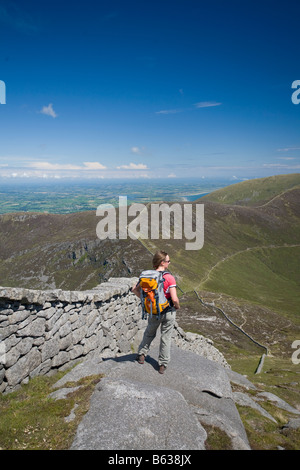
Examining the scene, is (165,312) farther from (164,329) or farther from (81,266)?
(81,266)

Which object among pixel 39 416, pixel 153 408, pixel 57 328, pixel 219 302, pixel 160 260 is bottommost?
pixel 219 302

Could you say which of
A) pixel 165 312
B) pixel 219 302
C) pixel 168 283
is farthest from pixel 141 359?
pixel 219 302

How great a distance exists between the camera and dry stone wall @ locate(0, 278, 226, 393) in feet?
34.5

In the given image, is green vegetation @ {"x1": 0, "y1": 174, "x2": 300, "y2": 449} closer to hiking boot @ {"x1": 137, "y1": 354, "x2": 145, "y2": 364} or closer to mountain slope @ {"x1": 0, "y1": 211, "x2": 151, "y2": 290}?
mountain slope @ {"x1": 0, "y1": 211, "x2": 151, "y2": 290}

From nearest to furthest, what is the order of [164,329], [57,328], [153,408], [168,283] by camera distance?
[153,408], [168,283], [164,329], [57,328]

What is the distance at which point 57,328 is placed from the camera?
497 inches

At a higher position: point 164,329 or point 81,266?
point 164,329

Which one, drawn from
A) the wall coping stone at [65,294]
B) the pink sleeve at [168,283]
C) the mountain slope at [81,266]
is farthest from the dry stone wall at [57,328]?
the mountain slope at [81,266]

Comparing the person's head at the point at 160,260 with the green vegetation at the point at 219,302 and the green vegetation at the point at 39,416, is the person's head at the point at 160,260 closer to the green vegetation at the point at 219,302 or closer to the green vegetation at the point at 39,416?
the green vegetation at the point at 39,416

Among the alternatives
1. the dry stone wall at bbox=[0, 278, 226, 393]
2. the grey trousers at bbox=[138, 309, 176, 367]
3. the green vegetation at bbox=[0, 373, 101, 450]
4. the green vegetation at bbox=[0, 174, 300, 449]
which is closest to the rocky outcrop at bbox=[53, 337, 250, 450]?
the green vegetation at bbox=[0, 373, 101, 450]

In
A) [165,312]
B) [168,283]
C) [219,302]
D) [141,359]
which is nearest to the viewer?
[168,283]
